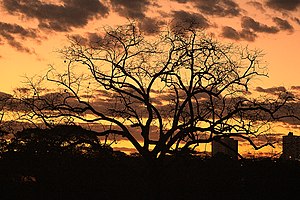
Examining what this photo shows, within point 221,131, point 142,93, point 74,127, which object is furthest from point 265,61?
point 74,127

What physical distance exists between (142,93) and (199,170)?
5512mm

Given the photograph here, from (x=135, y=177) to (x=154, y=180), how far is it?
62.3 inches

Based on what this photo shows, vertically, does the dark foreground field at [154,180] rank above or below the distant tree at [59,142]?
below

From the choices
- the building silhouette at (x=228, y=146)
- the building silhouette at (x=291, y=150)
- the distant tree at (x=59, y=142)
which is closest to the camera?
the building silhouette at (x=228, y=146)

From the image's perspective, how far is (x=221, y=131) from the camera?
3172 centimetres

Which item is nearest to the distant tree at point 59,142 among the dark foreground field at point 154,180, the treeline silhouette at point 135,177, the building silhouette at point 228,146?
the treeline silhouette at point 135,177

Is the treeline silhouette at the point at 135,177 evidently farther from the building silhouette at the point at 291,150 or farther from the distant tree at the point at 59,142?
the building silhouette at the point at 291,150

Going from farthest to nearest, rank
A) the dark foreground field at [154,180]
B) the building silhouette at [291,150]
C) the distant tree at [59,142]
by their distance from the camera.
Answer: the building silhouette at [291,150]
the distant tree at [59,142]
the dark foreground field at [154,180]

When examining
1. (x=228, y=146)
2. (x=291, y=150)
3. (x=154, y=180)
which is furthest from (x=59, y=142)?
(x=291, y=150)

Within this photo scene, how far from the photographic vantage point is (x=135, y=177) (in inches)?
1286

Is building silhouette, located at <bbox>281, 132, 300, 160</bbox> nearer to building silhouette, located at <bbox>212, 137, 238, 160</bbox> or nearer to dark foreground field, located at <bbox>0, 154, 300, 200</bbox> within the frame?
dark foreground field, located at <bbox>0, 154, 300, 200</bbox>

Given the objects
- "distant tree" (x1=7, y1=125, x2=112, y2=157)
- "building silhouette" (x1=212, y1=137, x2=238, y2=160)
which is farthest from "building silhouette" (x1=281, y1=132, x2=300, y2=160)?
"distant tree" (x1=7, y1=125, x2=112, y2=157)

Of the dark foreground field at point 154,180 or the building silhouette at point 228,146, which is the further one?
the building silhouette at point 228,146

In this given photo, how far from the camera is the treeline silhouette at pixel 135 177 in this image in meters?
31.6
